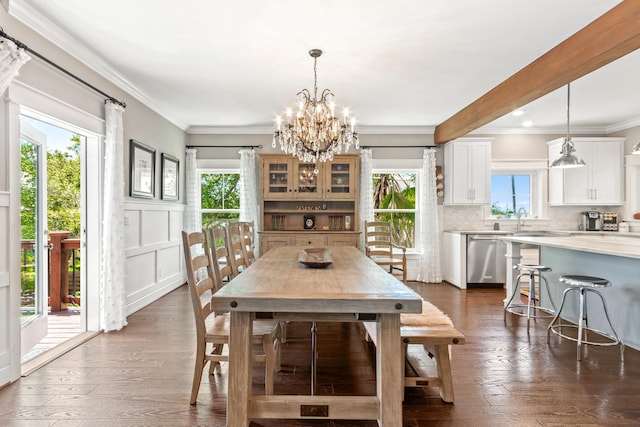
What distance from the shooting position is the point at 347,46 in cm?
309

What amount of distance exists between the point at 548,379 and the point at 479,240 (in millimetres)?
3208

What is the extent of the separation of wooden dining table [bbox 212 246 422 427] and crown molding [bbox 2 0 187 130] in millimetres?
2380

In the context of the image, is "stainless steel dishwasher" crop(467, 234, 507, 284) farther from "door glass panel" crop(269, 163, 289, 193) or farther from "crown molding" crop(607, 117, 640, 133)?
"door glass panel" crop(269, 163, 289, 193)

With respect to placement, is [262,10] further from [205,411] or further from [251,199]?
[251,199]

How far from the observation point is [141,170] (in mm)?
4383

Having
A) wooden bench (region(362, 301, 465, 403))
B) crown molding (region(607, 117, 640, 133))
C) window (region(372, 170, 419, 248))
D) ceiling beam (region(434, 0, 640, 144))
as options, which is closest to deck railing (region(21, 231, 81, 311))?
wooden bench (region(362, 301, 465, 403))

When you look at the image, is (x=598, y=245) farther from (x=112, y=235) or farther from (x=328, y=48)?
(x=112, y=235)

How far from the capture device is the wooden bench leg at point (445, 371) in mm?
2193

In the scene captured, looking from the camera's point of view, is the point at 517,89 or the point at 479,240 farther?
the point at 479,240

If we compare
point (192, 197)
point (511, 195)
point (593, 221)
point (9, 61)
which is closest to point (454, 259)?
point (511, 195)

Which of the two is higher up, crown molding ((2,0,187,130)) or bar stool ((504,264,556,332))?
crown molding ((2,0,187,130))

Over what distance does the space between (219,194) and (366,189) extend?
2435 mm

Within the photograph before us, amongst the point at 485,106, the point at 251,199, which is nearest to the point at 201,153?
the point at 251,199

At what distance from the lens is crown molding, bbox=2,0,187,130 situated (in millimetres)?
2465
